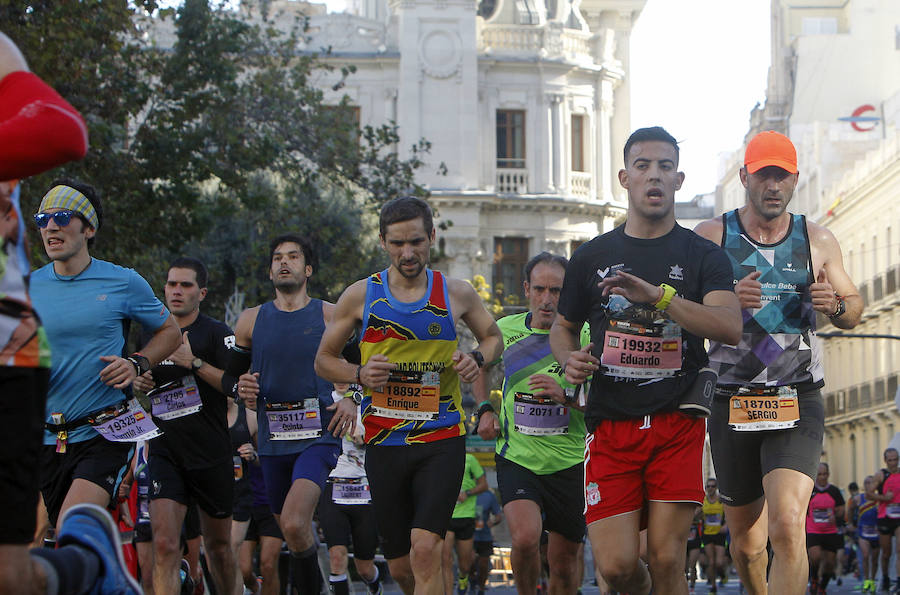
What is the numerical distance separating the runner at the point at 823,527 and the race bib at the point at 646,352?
51.6ft

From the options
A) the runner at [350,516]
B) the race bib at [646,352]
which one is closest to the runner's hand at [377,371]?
the race bib at [646,352]

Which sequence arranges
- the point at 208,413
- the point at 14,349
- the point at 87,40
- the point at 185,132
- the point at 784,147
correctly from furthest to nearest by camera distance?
1. the point at 185,132
2. the point at 87,40
3. the point at 208,413
4. the point at 784,147
5. the point at 14,349

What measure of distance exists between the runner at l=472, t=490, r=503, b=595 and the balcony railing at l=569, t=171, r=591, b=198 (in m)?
41.0

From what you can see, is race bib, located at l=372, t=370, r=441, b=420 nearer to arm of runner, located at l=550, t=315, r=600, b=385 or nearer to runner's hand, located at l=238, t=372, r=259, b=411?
arm of runner, located at l=550, t=315, r=600, b=385

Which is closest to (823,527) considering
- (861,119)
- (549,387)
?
(549,387)

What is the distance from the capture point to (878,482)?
26.9 metres

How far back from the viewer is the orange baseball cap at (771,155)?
9461 mm

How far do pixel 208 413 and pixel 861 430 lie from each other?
198ft

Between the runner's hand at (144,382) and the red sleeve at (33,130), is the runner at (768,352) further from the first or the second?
the red sleeve at (33,130)

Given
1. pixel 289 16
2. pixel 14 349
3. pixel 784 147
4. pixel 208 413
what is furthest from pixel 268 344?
pixel 289 16

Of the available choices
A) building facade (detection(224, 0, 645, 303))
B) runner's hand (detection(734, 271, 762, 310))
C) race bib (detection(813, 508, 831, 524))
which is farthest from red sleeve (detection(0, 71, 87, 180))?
building facade (detection(224, 0, 645, 303))

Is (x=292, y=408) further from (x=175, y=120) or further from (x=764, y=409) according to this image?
(x=175, y=120)

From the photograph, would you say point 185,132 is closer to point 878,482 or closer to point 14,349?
point 878,482

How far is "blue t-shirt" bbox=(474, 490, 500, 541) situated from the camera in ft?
82.2
